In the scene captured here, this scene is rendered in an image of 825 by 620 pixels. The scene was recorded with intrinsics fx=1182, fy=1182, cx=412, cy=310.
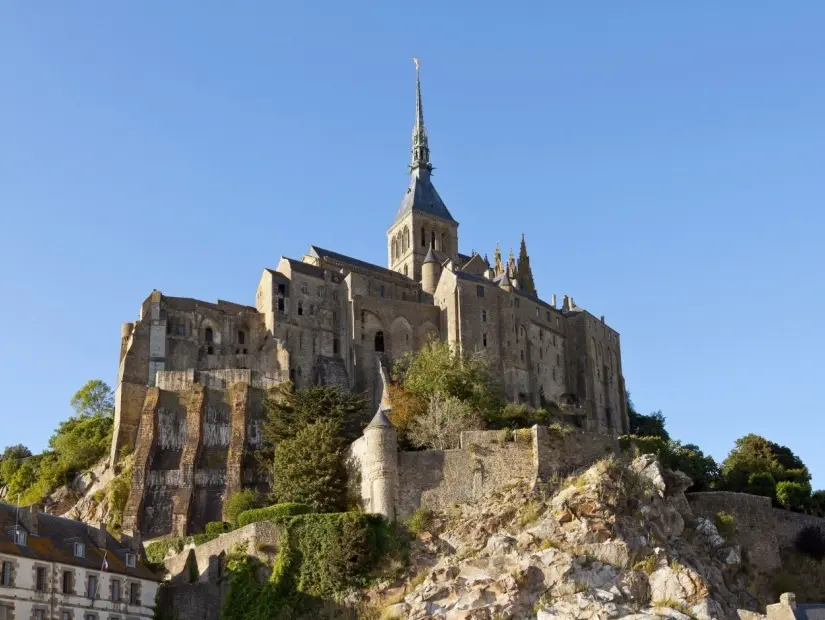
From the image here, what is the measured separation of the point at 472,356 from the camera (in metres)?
70.1

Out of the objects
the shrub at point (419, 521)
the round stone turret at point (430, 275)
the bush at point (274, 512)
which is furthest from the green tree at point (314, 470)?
the round stone turret at point (430, 275)

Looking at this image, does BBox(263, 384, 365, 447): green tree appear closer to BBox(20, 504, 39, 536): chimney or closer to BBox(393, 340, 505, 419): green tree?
BBox(393, 340, 505, 419): green tree

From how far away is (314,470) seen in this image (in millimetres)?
53781

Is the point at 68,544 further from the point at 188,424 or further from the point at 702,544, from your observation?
the point at 702,544

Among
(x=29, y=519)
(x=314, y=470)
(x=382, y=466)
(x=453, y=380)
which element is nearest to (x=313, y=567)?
(x=382, y=466)

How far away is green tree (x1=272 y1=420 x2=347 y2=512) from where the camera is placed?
52.8 m

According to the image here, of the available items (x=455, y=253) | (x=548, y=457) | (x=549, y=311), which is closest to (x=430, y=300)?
(x=549, y=311)

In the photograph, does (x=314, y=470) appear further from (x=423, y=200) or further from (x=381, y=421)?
(x=423, y=200)

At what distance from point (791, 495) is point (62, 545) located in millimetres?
37421

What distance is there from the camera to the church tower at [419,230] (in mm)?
93250

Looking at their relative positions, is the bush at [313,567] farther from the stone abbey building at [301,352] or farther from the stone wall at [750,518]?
the stone wall at [750,518]

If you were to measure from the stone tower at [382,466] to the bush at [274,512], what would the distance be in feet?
9.76

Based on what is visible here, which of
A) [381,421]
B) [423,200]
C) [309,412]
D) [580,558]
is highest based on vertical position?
[423,200]

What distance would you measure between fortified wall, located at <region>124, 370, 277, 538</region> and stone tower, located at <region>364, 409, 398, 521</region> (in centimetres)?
1092
